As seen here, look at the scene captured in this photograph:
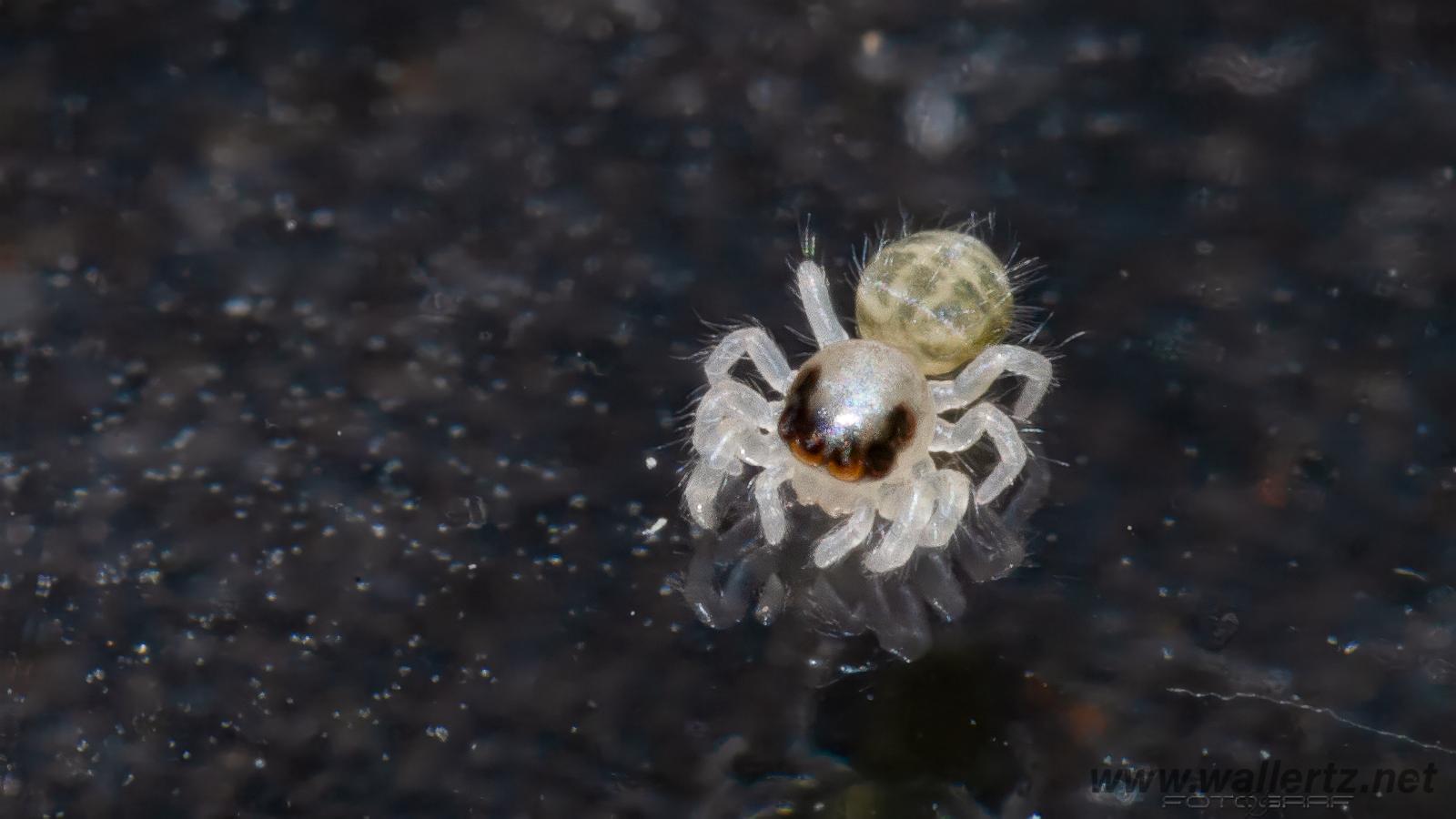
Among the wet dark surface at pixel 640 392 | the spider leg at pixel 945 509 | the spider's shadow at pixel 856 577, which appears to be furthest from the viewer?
the spider leg at pixel 945 509

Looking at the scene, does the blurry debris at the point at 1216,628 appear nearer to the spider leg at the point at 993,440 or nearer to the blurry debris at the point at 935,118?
the spider leg at the point at 993,440

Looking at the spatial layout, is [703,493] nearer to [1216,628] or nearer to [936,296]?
[936,296]

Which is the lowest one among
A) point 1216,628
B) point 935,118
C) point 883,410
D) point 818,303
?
point 1216,628

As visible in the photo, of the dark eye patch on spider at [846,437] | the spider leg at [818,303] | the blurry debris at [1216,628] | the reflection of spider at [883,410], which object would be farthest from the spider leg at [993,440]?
the blurry debris at [1216,628]

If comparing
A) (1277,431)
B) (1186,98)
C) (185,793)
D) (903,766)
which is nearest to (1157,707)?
(903,766)

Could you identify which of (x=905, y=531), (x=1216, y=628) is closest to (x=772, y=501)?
(x=905, y=531)

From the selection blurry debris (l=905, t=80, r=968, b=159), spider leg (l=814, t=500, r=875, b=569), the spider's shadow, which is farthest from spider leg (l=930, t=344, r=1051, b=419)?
blurry debris (l=905, t=80, r=968, b=159)
